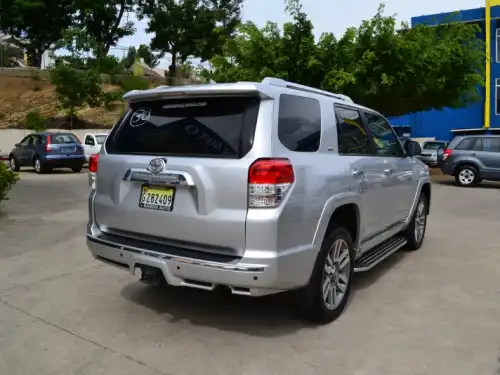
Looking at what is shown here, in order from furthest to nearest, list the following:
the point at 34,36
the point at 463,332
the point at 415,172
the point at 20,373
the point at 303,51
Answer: the point at 34,36, the point at 303,51, the point at 415,172, the point at 463,332, the point at 20,373

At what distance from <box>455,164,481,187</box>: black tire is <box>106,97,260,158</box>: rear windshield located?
1362cm

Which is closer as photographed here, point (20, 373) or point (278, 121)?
point (20, 373)

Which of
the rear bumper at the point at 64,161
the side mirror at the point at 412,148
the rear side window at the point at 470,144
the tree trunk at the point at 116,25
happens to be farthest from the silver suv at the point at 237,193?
the tree trunk at the point at 116,25

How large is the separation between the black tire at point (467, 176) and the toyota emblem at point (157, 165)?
45.4ft

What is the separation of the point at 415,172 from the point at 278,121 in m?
3.34

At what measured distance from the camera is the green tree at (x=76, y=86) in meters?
27.8

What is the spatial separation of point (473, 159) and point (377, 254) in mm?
Answer: 11732

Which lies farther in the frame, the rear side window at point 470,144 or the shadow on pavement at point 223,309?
the rear side window at point 470,144

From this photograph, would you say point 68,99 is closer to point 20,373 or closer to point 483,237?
point 483,237

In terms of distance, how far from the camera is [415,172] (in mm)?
6508

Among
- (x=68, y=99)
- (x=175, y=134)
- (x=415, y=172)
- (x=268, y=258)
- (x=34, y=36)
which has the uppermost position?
(x=34, y=36)

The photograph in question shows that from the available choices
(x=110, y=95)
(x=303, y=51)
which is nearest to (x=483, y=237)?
(x=303, y=51)

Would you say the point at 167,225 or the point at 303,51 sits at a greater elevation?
the point at 303,51

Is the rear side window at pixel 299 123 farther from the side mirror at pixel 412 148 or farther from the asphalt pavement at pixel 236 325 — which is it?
the side mirror at pixel 412 148
